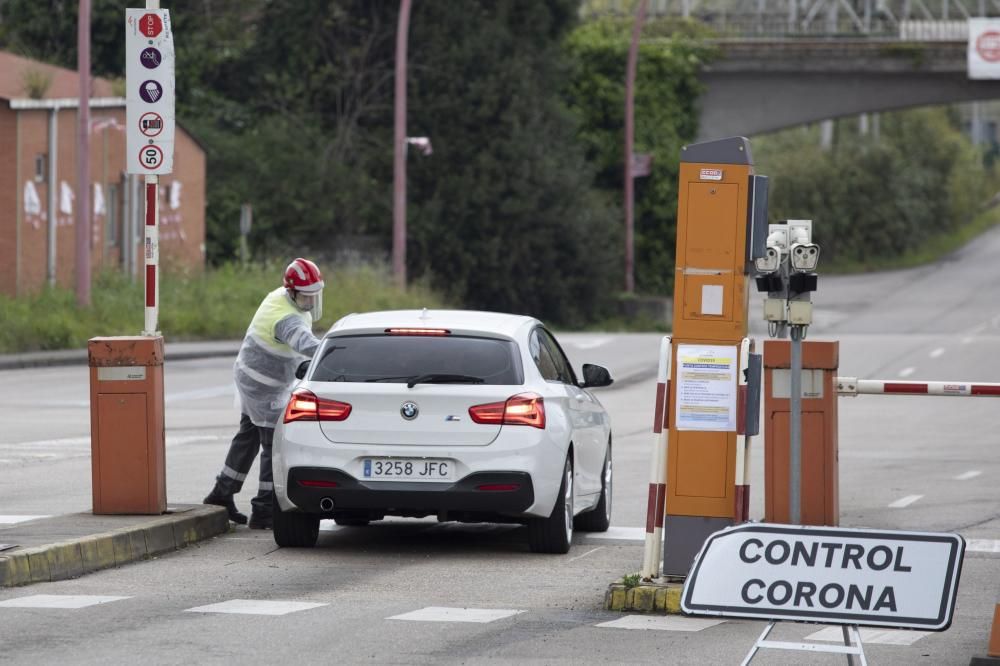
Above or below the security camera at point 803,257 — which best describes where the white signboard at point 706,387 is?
below

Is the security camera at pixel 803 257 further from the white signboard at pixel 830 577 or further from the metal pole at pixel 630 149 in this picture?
the metal pole at pixel 630 149

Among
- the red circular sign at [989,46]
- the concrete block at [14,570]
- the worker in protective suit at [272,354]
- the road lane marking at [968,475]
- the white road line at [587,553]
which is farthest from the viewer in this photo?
the red circular sign at [989,46]

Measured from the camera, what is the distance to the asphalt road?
820 cm

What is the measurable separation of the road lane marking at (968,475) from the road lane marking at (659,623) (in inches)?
309

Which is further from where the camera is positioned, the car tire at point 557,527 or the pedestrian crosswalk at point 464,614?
the car tire at point 557,527

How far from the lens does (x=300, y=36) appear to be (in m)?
→ 51.5

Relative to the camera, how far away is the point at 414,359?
11.4 meters

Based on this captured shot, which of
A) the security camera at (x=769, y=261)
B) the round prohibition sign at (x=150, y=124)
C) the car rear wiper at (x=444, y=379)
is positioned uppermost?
the round prohibition sign at (x=150, y=124)

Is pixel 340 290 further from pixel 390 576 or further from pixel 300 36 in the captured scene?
pixel 390 576

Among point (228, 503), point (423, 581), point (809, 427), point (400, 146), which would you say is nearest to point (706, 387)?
point (809, 427)

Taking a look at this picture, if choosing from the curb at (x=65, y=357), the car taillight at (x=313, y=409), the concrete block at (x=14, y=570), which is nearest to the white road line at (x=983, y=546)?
the car taillight at (x=313, y=409)

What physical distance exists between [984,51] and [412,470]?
43554 mm

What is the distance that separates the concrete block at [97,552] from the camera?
34.2 feet

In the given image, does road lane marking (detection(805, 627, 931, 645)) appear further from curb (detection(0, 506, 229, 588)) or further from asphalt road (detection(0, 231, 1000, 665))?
curb (detection(0, 506, 229, 588))
